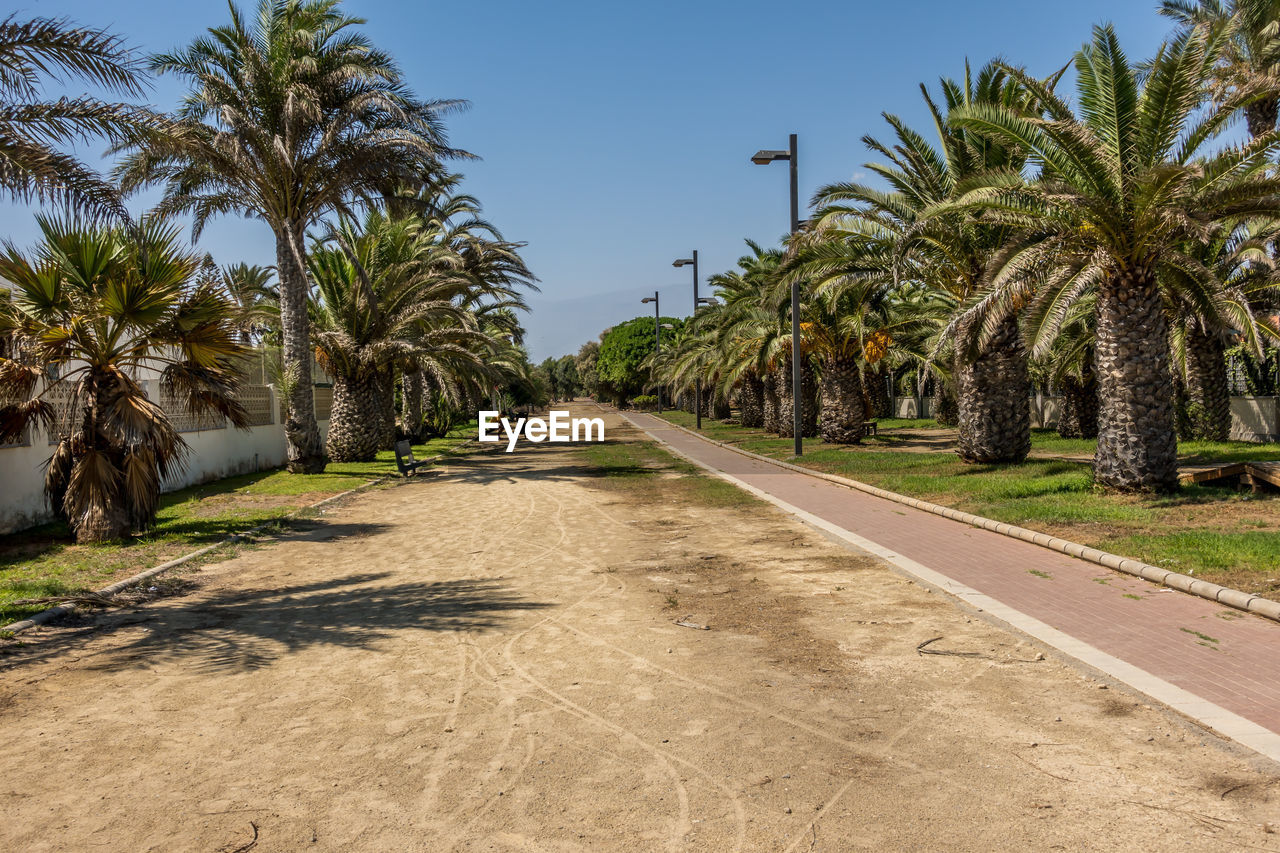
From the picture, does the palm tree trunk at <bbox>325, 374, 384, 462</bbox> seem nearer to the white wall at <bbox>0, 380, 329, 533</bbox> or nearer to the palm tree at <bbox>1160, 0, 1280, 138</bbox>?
the white wall at <bbox>0, 380, 329, 533</bbox>

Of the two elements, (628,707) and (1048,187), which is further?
(1048,187)

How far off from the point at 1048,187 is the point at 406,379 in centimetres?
2235

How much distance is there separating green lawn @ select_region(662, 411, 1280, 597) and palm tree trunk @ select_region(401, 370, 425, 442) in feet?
49.9

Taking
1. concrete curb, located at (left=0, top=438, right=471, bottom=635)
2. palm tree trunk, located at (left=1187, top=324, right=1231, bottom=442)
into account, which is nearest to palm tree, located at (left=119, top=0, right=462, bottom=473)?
concrete curb, located at (left=0, top=438, right=471, bottom=635)

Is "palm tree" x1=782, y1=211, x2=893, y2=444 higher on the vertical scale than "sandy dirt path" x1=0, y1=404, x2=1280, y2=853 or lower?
higher

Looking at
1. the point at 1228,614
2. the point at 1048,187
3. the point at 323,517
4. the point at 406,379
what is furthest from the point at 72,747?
the point at 406,379

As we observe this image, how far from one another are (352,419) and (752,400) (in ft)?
71.6

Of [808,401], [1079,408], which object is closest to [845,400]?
→ [808,401]

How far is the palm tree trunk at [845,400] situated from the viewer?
87.1 feet

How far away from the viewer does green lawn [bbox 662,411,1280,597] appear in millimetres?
8375

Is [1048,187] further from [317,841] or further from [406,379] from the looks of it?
[406,379]

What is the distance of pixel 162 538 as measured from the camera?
11508mm

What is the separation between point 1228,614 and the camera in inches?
271

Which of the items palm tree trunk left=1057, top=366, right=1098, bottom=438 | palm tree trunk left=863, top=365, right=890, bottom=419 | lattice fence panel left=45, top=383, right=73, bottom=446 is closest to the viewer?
lattice fence panel left=45, top=383, right=73, bottom=446
